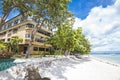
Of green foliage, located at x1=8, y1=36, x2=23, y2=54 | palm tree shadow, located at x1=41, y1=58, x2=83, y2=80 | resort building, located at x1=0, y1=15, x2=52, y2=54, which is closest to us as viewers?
palm tree shadow, located at x1=41, y1=58, x2=83, y2=80

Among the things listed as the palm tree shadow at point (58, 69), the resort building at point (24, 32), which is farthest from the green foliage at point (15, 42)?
the palm tree shadow at point (58, 69)

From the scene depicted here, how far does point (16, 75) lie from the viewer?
12.7 m

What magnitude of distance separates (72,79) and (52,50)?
117 feet

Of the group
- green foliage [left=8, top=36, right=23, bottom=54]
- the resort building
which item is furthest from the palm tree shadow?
green foliage [left=8, top=36, right=23, bottom=54]

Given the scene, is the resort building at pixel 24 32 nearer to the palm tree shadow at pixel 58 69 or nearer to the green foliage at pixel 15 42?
the green foliage at pixel 15 42

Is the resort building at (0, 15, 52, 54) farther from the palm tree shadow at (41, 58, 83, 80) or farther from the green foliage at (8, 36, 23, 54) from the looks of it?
the palm tree shadow at (41, 58, 83, 80)

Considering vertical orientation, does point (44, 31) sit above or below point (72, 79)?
above

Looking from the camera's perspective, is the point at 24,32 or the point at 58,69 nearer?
the point at 58,69

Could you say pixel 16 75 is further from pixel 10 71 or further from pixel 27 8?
pixel 27 8

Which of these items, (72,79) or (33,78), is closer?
(33,78)

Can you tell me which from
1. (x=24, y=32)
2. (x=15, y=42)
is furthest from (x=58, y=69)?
(x=24, y=32)

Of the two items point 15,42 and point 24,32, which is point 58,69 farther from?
Answer: point 24,32

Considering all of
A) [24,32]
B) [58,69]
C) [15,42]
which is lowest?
[58,69]

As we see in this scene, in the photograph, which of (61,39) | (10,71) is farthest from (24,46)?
(10,71)
